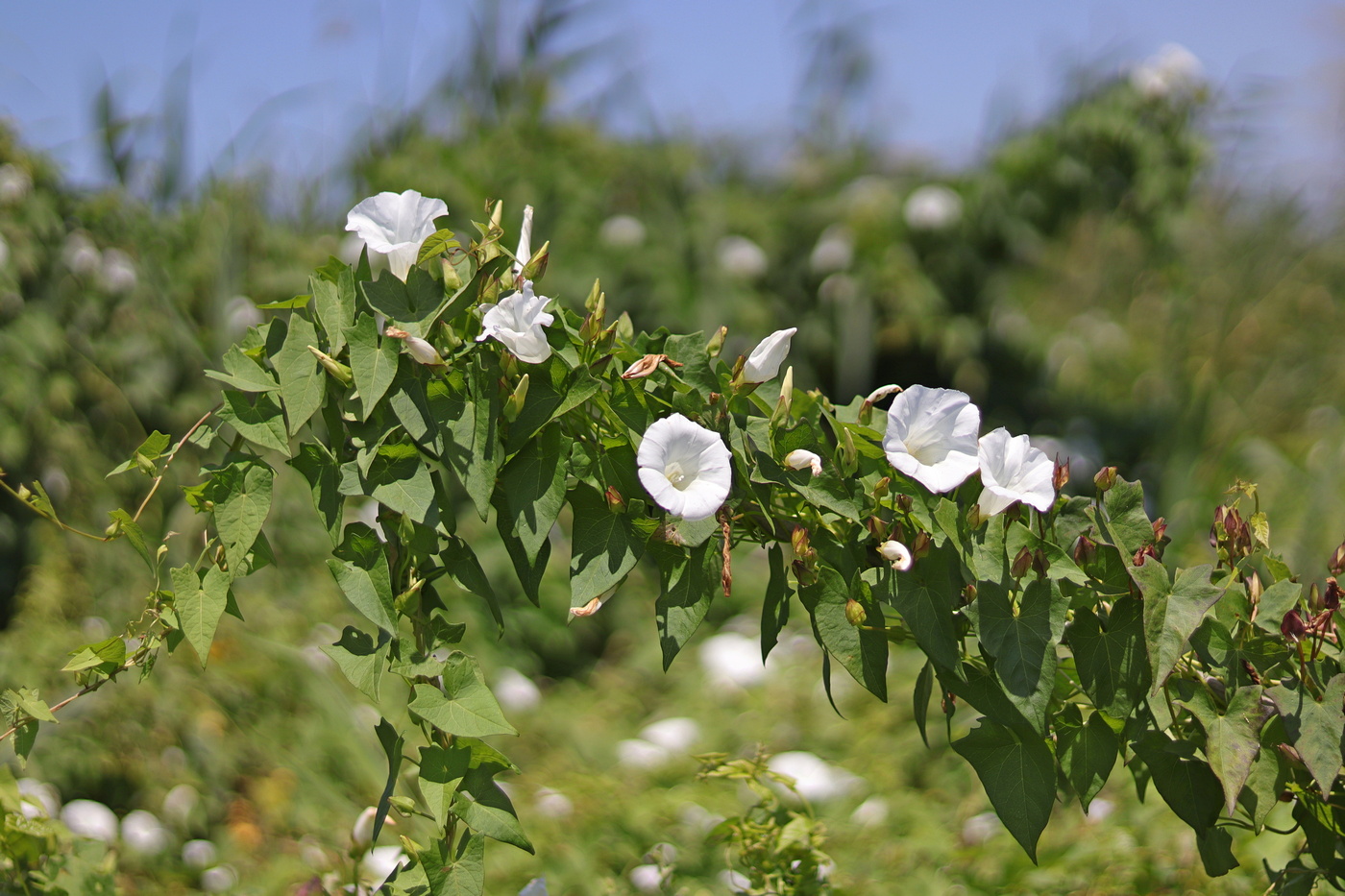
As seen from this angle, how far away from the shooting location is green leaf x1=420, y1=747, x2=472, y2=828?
2.75 feet

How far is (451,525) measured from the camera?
0.87 m

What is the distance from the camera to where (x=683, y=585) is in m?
0.85

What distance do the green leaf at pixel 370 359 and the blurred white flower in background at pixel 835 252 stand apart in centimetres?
317

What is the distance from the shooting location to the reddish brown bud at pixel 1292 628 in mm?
840

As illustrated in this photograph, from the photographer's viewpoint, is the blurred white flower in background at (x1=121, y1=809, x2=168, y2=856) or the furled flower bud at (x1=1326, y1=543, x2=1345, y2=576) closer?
the furled flower bud at (x1=1326, y1=543, x2=1345, y2=576)

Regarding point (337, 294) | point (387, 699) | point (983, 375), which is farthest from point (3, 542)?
point (983, 375)

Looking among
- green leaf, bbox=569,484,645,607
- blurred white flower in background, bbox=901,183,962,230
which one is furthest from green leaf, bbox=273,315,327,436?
blurred white flower in background, bbox=901,183,962,230

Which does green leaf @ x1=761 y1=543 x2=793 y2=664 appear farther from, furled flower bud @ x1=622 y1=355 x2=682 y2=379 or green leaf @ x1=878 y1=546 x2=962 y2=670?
furled flower bud @ x1=622 y1=355 x2=682 y2=379

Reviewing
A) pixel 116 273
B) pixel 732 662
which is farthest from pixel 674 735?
pixel 116 273

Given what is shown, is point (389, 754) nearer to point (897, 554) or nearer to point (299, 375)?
point (299, 375)

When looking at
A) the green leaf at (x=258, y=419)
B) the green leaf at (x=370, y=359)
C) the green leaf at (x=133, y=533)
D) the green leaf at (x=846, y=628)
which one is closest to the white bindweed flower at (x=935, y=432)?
the green leaf at (x=846, y=628)

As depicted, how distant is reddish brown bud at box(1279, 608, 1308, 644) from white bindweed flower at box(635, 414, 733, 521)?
538 mm

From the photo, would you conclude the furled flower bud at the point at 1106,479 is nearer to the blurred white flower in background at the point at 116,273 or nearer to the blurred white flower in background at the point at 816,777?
the blurred white flower in background at the point at 816,777

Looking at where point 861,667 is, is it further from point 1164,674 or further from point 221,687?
point 221,687
